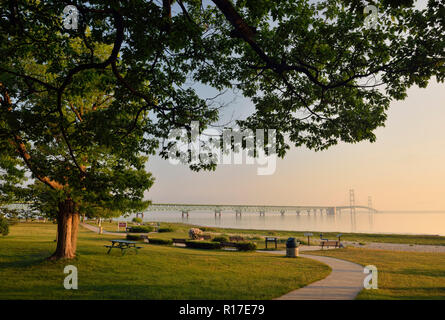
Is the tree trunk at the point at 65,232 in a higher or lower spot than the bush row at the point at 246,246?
higher

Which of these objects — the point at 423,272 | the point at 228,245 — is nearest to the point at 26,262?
the point at 228,245

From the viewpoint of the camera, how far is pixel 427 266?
15.0 meters

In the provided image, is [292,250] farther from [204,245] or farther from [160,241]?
[160,241]

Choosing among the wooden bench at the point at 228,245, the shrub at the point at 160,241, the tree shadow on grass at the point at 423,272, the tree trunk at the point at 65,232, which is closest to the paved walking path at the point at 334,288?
the tree shadow on grass at the point at 423,272

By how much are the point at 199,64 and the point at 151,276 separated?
8.66m

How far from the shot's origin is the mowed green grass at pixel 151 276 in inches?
360

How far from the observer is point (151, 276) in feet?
38.9

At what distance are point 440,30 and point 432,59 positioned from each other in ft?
2.52

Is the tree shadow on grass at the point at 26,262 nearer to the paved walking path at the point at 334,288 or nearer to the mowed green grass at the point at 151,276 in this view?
the mowed green grass at the point at 151,276

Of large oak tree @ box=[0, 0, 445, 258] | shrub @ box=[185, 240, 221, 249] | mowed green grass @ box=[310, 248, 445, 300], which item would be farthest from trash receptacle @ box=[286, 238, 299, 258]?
large oak tree @ box=[0, 0, 445, 258]

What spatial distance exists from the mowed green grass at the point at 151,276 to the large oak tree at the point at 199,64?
3279mm
